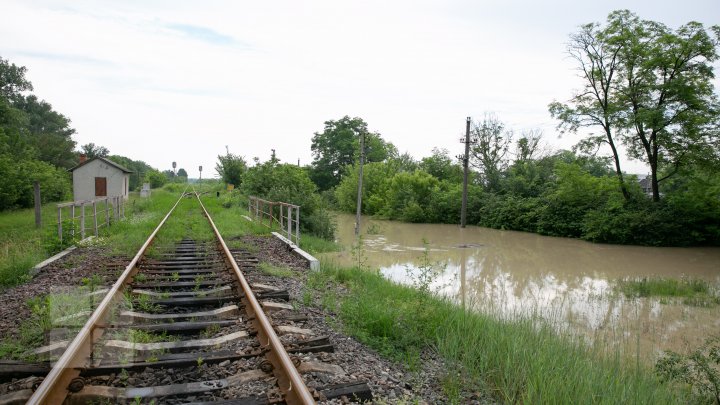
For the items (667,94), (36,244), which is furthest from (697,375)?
(667,94)

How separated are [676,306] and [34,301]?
13.0 m

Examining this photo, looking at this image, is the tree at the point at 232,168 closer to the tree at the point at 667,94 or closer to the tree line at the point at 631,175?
the tree line at the point at 631,175

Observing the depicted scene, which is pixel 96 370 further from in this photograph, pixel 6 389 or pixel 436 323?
pixel 436 323

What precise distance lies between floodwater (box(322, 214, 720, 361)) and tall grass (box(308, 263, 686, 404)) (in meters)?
1.05

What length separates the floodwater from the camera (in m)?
8.59

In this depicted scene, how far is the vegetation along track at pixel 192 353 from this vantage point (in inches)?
128

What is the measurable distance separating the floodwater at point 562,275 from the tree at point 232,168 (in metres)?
22.8

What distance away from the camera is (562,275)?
Result: 52.7ft

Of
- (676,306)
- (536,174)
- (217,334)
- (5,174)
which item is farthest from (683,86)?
(5,174)

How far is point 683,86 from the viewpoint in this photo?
87.0ft

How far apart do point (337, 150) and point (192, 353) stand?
6539 cm

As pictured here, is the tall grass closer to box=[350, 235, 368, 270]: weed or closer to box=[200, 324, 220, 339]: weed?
box=[200, 324, 220, 339]: weed

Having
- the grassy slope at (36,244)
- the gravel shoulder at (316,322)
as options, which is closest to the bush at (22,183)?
the grassy slope at (36,244)

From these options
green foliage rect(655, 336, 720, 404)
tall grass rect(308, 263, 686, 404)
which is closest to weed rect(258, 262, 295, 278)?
tall grass rect(308, 263, 686, 404)
